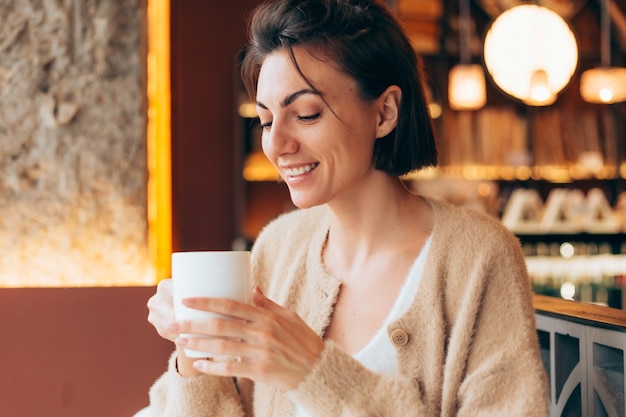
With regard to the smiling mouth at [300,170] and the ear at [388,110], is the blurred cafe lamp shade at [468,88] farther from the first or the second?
the smiling mouth at [300,170]

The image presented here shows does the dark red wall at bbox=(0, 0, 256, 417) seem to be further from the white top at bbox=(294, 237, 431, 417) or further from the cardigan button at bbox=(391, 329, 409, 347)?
the cardigan button at bbox=(391, 329, 409, 347)

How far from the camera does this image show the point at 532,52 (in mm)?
3225

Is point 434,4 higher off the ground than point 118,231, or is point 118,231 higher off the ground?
point 434,4

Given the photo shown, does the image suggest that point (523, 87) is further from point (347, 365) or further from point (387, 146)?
point (347, 365)

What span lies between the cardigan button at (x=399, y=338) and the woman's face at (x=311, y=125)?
0.80 feet

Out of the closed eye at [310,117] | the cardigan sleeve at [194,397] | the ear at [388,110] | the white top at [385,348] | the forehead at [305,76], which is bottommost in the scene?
the cardigan sleeve at [194,397]

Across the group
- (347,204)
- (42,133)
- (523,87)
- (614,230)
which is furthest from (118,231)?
(614,230)

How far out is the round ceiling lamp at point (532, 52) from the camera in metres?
3.21

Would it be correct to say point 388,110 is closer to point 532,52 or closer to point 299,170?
point 299,170

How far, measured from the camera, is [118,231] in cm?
192

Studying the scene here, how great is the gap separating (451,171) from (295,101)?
154 inches

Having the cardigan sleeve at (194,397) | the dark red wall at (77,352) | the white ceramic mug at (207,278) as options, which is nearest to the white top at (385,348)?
the cardigan sleeve at (194,397)

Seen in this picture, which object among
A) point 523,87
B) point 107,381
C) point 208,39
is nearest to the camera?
point 107,381

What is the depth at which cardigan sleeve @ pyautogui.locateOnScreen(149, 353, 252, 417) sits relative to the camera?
128 centimetres
